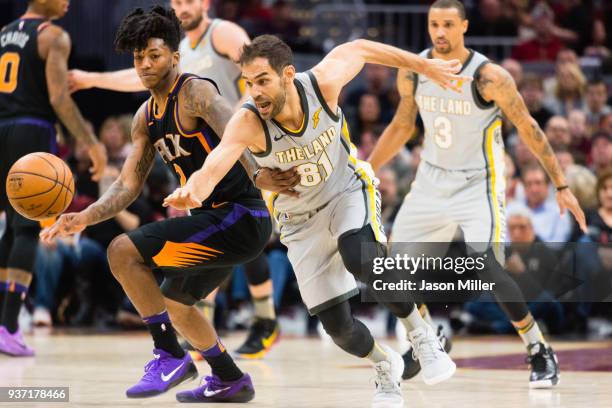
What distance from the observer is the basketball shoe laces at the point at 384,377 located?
508 centimetres

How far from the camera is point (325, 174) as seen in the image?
5.13 m

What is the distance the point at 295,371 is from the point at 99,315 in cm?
460

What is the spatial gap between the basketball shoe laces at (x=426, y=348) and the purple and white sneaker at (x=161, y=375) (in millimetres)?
1243

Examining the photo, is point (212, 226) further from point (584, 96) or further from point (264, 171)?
point (584, 96)

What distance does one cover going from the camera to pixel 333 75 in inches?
201

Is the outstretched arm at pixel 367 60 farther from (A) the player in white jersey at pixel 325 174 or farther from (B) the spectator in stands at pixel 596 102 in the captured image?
(B) the spectator in stands at pixel 596 102

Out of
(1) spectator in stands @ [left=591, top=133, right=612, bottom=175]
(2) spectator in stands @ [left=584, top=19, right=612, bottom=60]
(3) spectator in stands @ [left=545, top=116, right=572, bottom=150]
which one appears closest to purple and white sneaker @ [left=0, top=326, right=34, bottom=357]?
(3) spectator in stands @ [left=545, top=116, right=572, bottom=150]

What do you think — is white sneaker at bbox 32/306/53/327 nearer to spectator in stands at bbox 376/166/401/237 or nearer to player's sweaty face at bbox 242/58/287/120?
spectator in stands at bbox 376/166/401/237

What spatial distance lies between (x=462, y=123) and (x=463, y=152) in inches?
7.5

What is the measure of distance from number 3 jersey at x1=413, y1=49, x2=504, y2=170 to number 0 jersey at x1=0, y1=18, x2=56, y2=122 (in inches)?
114

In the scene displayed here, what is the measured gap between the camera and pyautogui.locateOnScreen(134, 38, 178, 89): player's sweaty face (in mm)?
5137

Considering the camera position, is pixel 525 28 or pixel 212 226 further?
pixel 525 28

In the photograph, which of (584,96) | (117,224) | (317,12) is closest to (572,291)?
(584,96)

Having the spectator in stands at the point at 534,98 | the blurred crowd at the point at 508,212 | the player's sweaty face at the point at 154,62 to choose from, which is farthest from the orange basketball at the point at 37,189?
the spectator in stands at the point at 534,98
